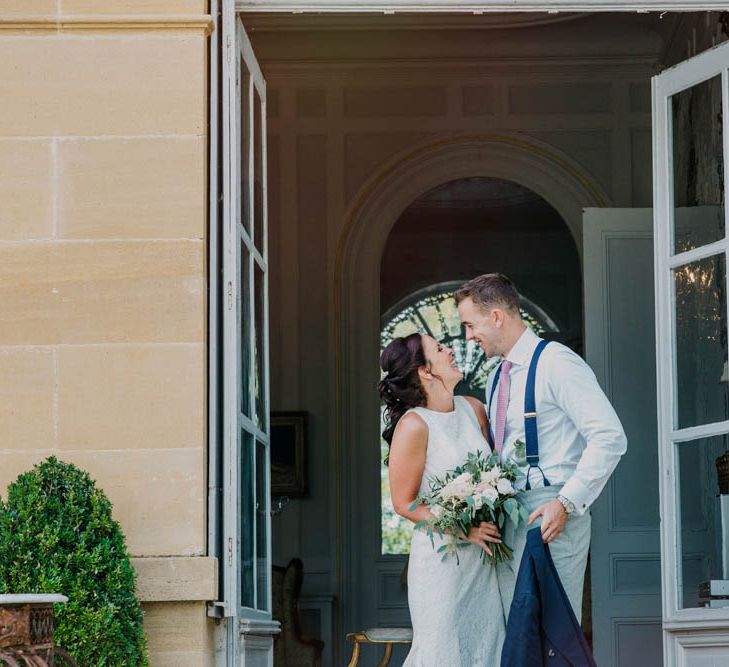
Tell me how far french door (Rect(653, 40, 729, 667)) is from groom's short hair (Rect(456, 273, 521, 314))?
2.66 ft

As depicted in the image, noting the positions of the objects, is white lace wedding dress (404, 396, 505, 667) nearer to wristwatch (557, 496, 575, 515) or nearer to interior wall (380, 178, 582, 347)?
wristwatch (557, 496, 575, 515)

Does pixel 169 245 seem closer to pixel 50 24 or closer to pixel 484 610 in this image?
pixel 50 24

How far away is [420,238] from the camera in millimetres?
15141

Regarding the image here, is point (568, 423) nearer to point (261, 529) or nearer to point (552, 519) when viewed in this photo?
point (552, 519)

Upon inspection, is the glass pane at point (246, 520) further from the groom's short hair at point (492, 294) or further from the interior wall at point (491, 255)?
the interior wall at point (491, 255)

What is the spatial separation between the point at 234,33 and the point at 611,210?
3307mm

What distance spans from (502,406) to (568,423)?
0.24m

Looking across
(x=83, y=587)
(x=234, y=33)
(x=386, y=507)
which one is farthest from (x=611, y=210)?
(x=386, y=507)

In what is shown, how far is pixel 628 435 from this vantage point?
7.58 meters

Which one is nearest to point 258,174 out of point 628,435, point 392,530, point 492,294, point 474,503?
point 492,294

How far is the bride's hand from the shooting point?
15.3 ft

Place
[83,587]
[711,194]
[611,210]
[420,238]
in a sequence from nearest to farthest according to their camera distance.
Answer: [83,587]
[711,194]
[611,210]
[420,238]

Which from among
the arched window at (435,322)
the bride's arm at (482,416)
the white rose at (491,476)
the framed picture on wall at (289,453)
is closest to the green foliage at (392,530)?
the arched window at (435,322)

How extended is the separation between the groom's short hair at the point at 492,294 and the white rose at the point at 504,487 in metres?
0.66
